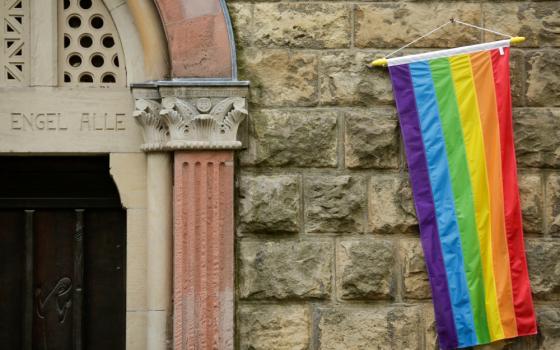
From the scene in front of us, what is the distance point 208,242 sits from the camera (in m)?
5.89

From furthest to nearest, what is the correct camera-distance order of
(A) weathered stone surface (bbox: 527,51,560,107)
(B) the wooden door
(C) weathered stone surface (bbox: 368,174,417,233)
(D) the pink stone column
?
(B) the wooden door → (A) weathered stone surface (bbox: 527,51,560,107) → (C) weathered stone surface (bbox: 368,174,417,233) → (D) the pink stone column

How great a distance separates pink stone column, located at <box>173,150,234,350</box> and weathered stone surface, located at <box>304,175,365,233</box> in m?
0.53

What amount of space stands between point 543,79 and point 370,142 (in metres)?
1.27

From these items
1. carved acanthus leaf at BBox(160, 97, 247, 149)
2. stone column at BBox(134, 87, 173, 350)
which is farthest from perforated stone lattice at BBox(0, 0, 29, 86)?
carved acanthus leaf at BBox(160, 97, 247, 149)

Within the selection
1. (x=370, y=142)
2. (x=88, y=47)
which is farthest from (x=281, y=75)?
(x=88, y=47)

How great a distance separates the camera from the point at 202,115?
19.3ft

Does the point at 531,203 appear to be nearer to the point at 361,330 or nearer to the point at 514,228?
the point at 514,228

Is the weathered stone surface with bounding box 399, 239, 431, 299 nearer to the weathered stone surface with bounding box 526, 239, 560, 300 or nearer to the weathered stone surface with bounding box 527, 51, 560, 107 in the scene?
the weathered stone surface with bounding box 526, 239, 560, 300

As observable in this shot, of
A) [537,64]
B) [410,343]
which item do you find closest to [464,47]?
[537,64]

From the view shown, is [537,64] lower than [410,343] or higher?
higher

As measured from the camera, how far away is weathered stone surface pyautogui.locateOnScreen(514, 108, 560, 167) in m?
6.12

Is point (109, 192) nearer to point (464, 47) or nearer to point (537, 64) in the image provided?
point (464, 47)

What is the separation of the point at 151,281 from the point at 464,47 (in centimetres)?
261

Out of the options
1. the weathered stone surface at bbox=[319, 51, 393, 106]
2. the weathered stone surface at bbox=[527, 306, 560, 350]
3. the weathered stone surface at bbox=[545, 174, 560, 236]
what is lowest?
the weathered stone surface at bbox=[527, 306, 560, 350]
